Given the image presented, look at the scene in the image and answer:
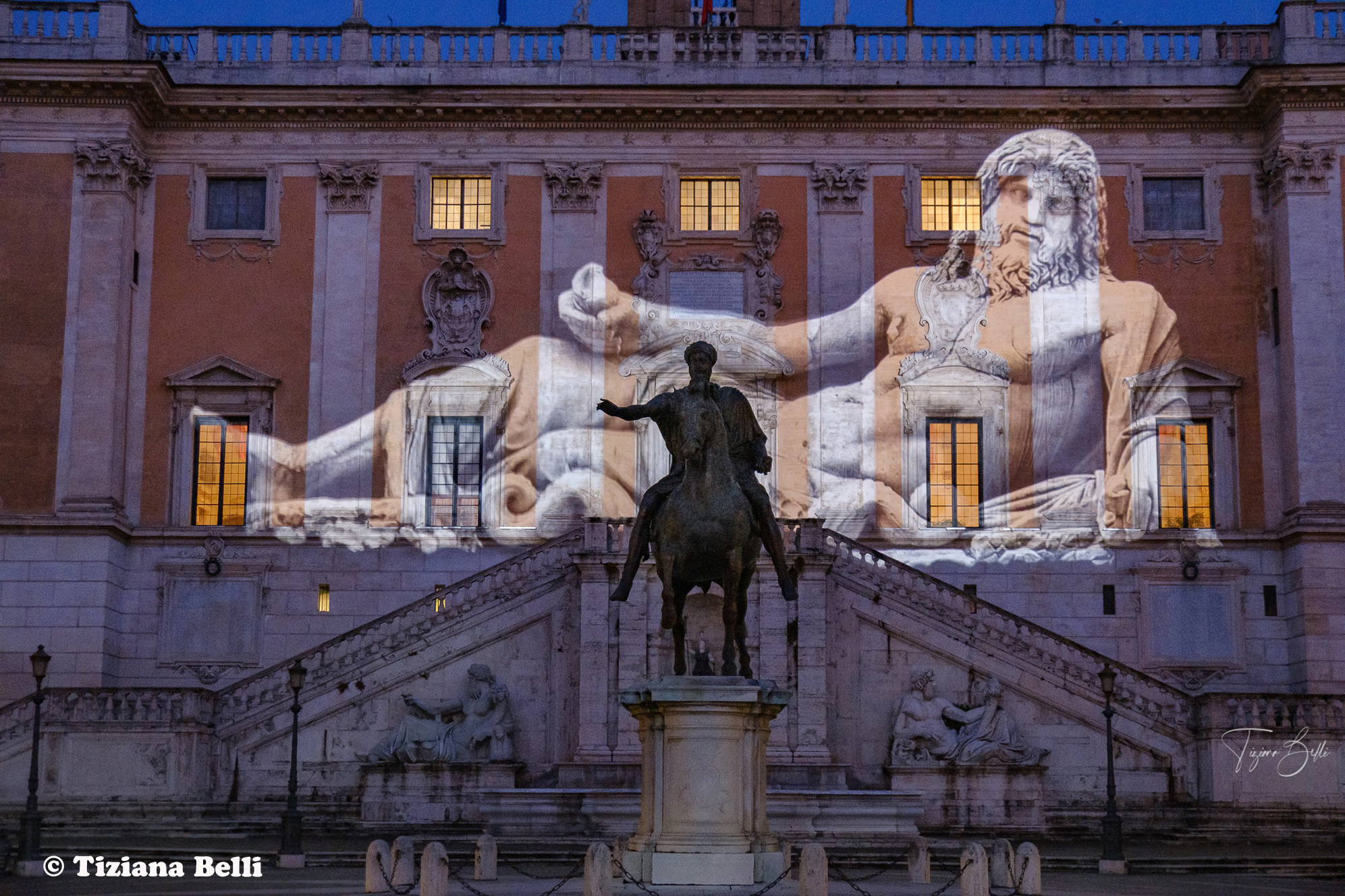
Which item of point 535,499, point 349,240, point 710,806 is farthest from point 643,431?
point 710,806

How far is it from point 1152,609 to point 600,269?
14.7m

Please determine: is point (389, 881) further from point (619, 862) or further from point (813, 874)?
point (813, 874)

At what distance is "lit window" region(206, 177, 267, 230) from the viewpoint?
4300cm

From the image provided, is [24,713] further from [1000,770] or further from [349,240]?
[1000,770]

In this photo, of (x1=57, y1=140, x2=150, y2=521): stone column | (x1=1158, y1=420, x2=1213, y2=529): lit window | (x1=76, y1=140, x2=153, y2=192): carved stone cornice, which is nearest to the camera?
(x1=57, y1=140, x2=150, y2=521): stone column

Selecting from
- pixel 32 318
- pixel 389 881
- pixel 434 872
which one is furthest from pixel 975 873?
pixel 32 318

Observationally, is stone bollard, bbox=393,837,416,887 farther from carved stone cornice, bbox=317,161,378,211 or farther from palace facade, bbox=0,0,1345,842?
carved stone cornice, bbox=317,161,378,211

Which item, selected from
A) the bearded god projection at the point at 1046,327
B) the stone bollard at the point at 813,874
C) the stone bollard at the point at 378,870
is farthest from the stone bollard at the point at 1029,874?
the bearded god projection at the point at 1046,327

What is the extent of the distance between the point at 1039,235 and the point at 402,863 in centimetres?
2671

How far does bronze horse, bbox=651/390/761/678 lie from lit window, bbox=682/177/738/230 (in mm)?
24215

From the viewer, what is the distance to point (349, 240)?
4269cm

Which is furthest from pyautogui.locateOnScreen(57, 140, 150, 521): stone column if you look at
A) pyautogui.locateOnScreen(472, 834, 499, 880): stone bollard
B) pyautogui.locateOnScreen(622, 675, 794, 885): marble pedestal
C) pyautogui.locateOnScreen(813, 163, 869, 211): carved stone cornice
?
pyautogui.locateOnScreen(622, 675, 794, 885): marble pedestal

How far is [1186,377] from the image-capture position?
41.6 m

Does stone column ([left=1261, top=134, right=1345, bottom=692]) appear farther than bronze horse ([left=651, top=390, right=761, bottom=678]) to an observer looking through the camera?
Yes
